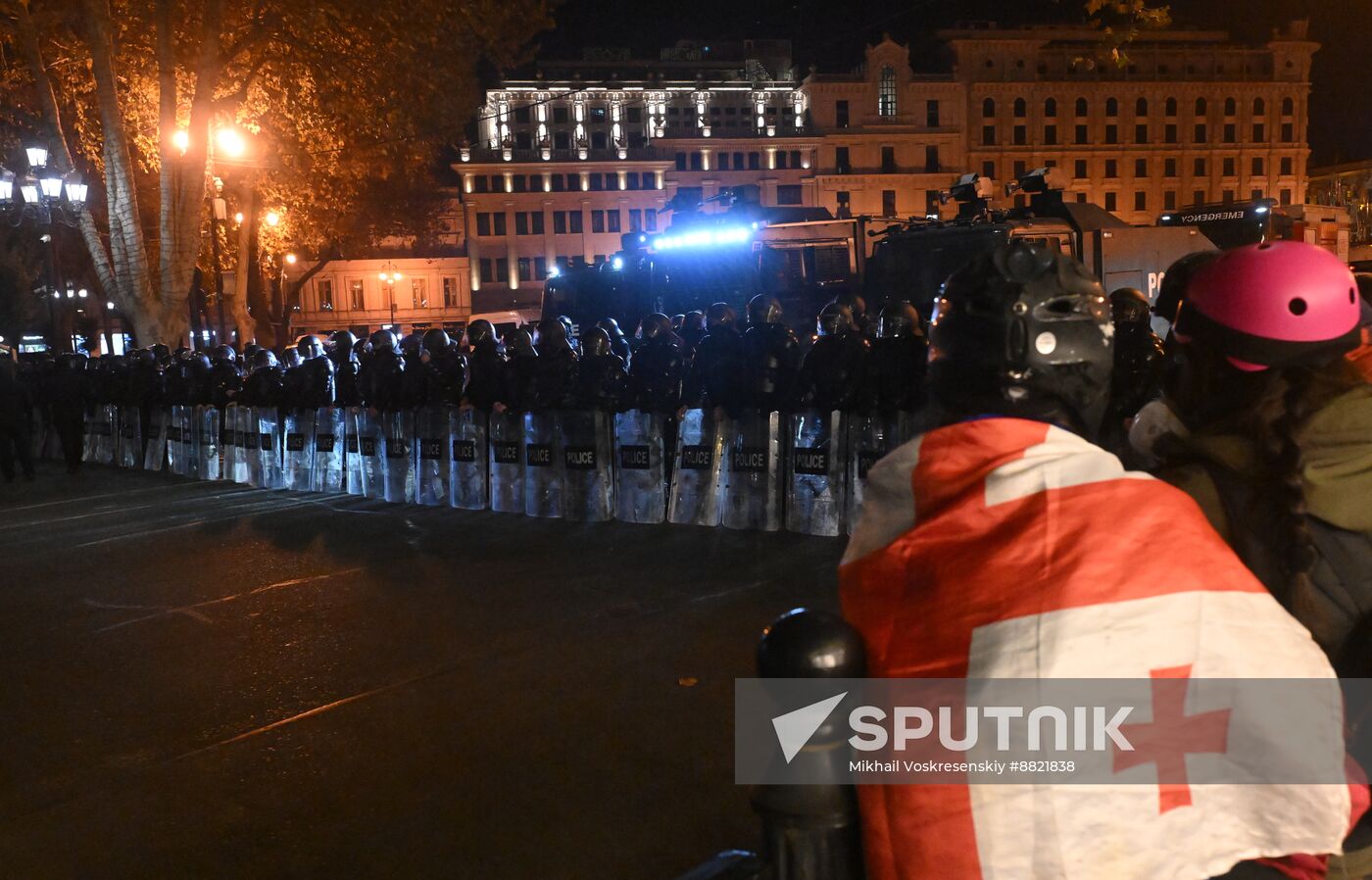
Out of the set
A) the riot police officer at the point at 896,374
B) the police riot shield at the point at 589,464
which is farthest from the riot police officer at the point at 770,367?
the police riot shield at the point at 589,464

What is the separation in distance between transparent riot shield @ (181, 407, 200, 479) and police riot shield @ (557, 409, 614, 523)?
27.8 ft

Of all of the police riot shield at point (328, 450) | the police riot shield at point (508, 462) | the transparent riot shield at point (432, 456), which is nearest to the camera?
the police riot shield at point (508, 462)

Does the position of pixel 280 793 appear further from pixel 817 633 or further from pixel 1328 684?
pixel 1328 684

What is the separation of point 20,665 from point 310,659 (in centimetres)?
195

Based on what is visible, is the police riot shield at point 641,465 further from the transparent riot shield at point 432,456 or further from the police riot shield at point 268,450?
the police riot shield at point 268,450

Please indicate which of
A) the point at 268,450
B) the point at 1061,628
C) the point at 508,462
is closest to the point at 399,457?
the point at 508,462

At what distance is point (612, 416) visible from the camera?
1003 centimetres

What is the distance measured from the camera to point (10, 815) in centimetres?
438

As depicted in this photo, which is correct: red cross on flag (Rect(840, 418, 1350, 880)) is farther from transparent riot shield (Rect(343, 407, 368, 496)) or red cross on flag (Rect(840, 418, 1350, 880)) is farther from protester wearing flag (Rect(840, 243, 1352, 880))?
transparent riot shield (Rect(343, 407, 368, 496))

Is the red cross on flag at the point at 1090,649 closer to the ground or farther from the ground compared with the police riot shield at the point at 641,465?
farther from the ground

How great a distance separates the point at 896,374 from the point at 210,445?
1166 cm

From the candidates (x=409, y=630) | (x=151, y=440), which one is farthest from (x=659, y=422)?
(x=151, y=440)

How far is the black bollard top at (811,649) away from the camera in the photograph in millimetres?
1451

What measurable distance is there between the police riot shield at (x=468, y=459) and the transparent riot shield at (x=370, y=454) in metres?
1.36
